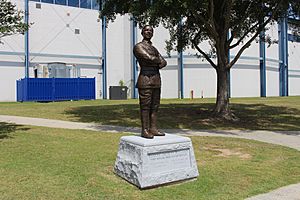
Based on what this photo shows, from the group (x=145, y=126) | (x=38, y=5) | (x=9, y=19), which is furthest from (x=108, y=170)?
(x=38, y=5)

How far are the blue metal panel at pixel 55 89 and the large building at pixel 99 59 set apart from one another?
1076mm

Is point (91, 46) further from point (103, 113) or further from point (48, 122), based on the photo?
point (48, 122)

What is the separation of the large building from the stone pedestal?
24.1m

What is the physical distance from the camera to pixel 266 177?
619 centimetres

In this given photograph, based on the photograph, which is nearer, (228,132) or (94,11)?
(228,132)

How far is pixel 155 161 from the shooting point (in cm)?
567

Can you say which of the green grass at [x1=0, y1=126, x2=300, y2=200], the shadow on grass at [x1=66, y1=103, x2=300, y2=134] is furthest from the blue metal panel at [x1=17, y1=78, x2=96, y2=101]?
the green grass at [x1=0, y1=126, x2=300, y2=200]

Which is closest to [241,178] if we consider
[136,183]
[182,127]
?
[136,183]

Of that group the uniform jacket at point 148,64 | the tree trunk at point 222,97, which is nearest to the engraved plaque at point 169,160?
the uniform jacket at point 148,64

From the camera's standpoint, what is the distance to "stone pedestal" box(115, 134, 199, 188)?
18.2 ft

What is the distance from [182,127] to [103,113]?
535cm

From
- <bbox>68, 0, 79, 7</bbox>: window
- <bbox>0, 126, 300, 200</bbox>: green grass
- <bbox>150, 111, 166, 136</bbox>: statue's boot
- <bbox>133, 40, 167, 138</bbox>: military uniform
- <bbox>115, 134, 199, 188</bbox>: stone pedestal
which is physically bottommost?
<bbox>0, 126, 300, 200</bbox>: green grass

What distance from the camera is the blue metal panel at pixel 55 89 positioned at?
27922mm

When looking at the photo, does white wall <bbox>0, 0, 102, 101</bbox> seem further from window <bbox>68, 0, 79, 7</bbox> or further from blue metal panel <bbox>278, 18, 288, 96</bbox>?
blue metal panel <bbox>278, 18, 288, 96</bbox>
